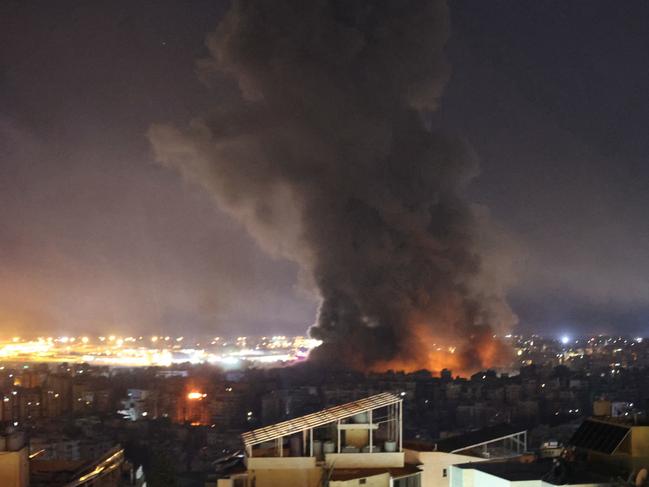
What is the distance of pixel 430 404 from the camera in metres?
34.5

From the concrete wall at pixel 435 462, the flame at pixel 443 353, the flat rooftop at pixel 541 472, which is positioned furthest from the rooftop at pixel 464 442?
the flame at pixel 443 353

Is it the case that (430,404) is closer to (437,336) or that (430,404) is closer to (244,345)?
(437,336)

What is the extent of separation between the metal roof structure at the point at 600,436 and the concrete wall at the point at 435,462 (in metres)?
1.47

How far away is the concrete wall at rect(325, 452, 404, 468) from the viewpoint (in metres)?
11.4

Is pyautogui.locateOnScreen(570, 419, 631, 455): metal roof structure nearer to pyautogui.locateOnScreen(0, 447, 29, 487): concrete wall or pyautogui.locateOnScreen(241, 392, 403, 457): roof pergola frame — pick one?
pyautogui.locateOnScreen(241, 392, 403, 457): roof pergola frame

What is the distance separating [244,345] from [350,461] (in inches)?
3294

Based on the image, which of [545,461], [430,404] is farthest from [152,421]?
[545,461]

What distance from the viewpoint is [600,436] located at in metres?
11.0

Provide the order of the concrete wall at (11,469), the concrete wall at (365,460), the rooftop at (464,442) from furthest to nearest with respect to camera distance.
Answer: the rooftop at (464,442) → the concrete wall at (365,460) → the concrete wall at (11,469)

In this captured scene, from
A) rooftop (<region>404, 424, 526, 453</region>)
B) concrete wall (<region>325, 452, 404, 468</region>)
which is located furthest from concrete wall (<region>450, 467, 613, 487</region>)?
rooftop (<region>404, 424, 526, 453</region>)

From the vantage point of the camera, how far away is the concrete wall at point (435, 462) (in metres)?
11.9

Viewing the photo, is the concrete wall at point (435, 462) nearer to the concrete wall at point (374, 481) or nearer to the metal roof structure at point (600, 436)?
the concrete wall at point (374, 481)

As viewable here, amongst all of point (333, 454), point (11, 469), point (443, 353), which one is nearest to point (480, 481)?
point (333, 454)

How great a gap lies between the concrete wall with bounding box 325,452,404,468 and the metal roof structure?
224 centimetres
